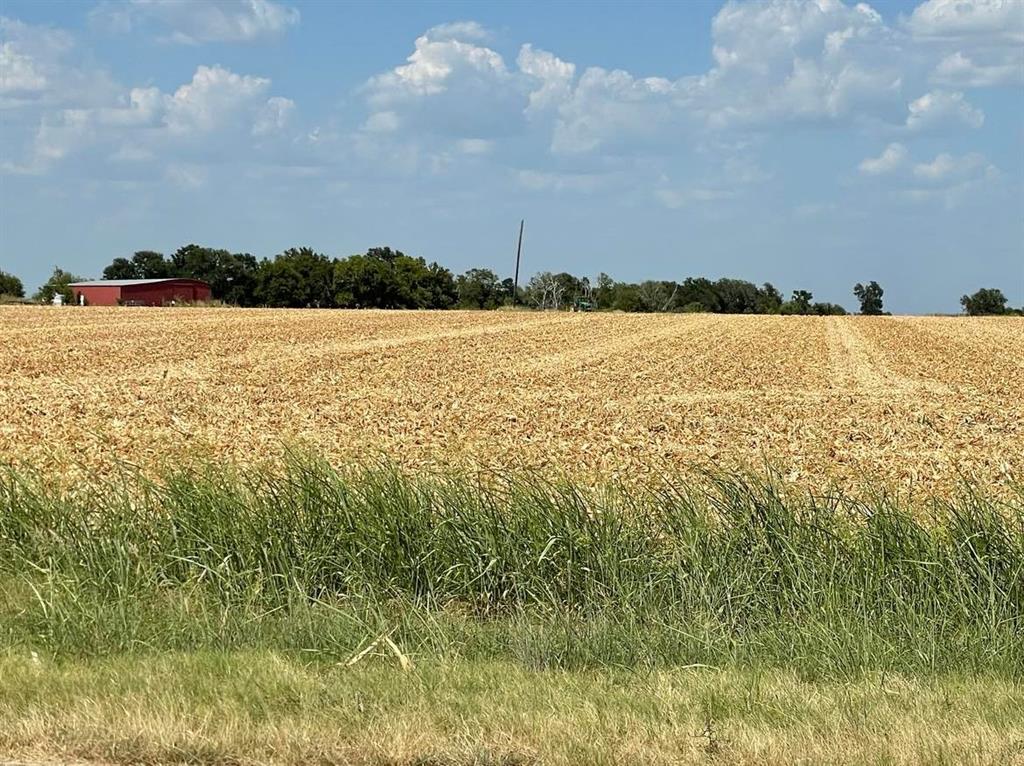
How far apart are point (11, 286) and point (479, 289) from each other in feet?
149

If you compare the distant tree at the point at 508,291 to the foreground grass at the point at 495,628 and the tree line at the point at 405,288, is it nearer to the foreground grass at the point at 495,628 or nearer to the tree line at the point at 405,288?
the tree line at the point at 405,288

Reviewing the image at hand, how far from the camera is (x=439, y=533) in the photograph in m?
7.39

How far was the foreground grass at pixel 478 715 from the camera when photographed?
4.83 m

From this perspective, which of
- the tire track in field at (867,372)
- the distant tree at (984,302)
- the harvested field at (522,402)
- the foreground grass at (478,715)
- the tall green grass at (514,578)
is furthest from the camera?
the distant tree at (984,302)

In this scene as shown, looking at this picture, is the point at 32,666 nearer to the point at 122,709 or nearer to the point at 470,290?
the point at 122,709

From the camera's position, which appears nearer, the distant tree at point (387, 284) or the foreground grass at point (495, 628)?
the foreground grass at point (495, 628)

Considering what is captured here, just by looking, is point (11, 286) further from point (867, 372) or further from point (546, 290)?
point (867, 372)

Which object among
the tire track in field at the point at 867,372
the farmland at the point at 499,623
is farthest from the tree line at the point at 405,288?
the farmland at the point at 499,623

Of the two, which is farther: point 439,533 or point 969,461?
point 969,461

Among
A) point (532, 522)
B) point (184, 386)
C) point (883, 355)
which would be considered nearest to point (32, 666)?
point (532, 522)

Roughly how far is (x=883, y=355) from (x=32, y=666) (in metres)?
33.5

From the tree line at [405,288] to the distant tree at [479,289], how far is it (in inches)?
4.2

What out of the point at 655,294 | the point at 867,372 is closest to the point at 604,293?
the point at 655,294

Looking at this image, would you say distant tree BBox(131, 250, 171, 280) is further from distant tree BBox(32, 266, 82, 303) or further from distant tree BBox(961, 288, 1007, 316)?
distant tree BBox(961, 288, 1007, 316)
